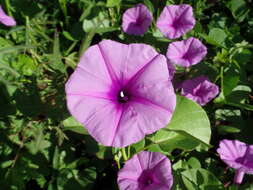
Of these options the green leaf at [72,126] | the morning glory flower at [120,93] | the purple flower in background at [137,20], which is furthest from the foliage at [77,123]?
the morning glory flower at [120,93]

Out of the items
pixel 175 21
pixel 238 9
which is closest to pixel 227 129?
pixel 175 21

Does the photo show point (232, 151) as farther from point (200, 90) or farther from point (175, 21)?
point (175, 21)

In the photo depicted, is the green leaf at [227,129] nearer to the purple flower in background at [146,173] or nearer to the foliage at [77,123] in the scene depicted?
the foliage at [77,123]

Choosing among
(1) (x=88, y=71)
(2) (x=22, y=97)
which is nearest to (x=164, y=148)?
(1) (x=88, y=71)

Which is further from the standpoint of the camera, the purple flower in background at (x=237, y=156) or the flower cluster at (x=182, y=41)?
the flower cluster at (x=182, y=41)

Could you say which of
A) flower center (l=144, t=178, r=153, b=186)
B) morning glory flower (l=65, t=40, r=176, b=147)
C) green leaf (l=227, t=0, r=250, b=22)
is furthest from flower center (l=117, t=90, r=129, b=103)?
green leaf (l=227, t=0, r=250, b=22)

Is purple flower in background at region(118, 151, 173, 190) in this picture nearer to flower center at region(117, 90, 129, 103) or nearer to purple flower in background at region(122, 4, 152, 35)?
flower center at region(117, 90, 129, 103)
